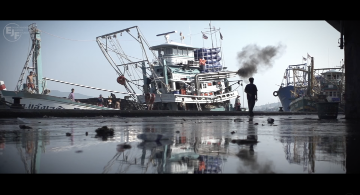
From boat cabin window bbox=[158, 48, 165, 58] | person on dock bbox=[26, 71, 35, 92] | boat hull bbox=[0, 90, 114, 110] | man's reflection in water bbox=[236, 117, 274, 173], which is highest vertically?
boat cabin window bbox=[158, 48, 165, 58]

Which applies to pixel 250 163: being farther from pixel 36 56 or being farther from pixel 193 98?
pixel 193 98

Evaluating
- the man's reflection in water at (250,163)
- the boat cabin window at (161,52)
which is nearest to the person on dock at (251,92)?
the man's reflection in water at (250,163)

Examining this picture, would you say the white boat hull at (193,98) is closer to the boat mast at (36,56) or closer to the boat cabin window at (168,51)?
the boat cabin window at (168,51)

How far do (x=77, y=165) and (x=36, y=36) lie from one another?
2162 cm

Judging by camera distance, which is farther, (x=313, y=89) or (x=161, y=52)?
(x=313, y=89)

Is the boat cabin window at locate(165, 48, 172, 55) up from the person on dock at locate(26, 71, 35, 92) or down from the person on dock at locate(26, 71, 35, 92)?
up

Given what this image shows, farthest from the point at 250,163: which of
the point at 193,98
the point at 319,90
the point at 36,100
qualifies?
the point at 319,90

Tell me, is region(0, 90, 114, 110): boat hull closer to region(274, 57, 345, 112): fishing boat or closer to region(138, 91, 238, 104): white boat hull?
region(138, 91, 238, 104): white boat hull

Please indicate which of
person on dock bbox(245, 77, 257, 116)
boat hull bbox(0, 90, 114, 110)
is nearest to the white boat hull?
boat hull bbox(0, 90, 114, 110)

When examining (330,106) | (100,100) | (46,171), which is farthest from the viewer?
(100,100)
